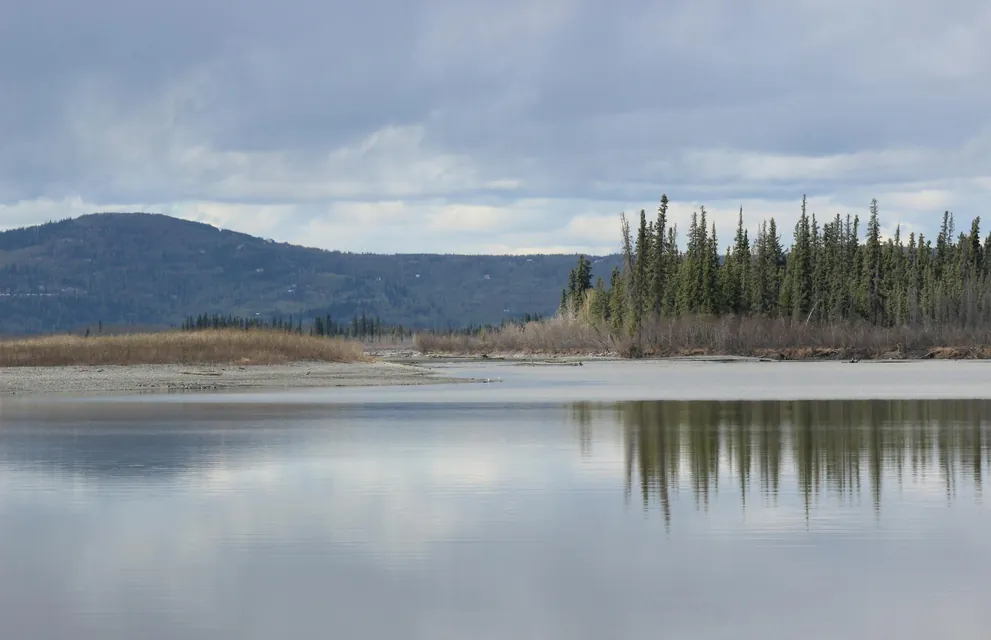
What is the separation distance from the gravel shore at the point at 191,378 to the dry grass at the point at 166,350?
1.29m

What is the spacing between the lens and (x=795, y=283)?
559 ft

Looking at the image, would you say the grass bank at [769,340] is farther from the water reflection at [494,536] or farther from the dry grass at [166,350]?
the water reflection at [494,536]

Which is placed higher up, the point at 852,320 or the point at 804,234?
the point at 804,234

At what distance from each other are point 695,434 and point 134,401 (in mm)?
24407

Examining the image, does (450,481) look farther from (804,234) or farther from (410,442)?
(804,234)

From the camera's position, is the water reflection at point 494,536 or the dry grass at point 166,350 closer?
the water reflection at point 494,536

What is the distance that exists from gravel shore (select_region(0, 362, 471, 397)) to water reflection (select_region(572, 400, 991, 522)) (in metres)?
23.6

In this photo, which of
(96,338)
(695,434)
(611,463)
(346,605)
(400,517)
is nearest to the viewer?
(346,605)

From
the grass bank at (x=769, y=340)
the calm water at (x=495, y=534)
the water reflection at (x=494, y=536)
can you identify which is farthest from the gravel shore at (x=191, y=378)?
the grass bank at (x=769, y=340)

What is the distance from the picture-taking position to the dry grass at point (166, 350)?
246ft

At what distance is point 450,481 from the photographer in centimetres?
2425

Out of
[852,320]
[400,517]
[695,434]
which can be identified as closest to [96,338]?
[695,434]

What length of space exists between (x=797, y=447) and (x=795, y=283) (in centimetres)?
14327

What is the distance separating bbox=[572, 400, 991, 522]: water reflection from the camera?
2352 centimetres
